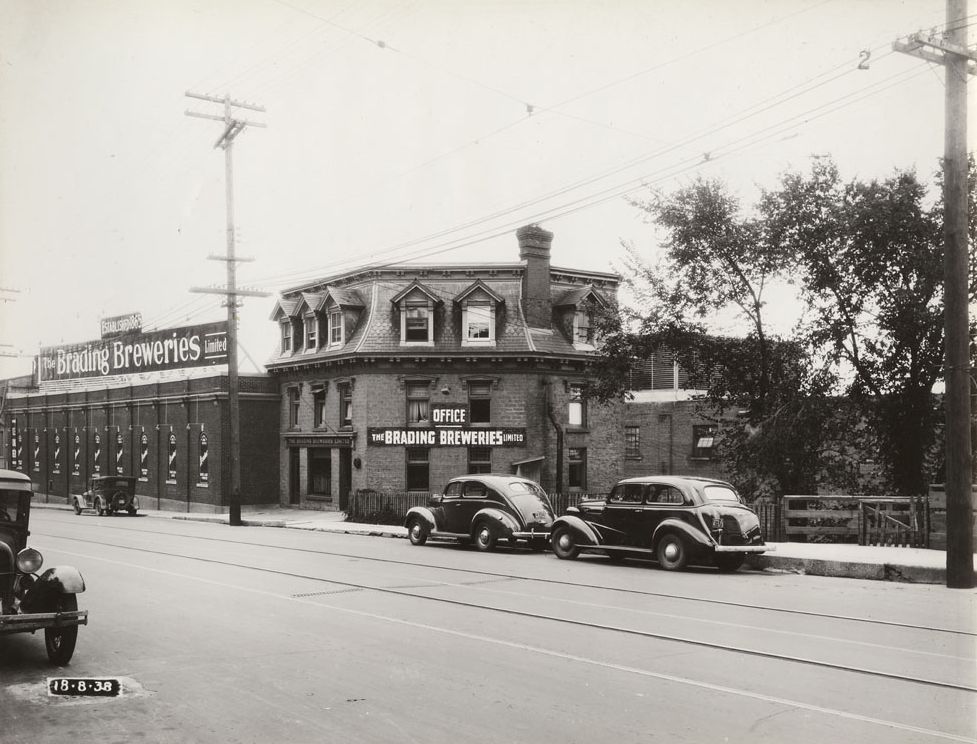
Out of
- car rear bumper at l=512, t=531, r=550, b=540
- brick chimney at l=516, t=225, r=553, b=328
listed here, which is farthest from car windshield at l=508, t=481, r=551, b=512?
brick chimney at l=516, t=225, r=553, b=328

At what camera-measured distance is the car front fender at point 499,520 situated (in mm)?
20172

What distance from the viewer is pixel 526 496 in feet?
68.5

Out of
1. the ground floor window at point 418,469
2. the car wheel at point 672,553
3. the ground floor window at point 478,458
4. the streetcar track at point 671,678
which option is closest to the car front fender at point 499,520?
the car wheel at point 672,553

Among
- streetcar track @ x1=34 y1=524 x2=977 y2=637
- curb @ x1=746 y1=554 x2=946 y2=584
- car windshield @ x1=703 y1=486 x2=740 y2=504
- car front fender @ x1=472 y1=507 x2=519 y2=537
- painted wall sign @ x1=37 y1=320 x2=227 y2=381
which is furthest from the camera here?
painted wall sign @ x1=37 y1=320 x2=227 y2=381

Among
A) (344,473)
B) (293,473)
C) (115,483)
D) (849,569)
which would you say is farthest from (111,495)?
(849,569)

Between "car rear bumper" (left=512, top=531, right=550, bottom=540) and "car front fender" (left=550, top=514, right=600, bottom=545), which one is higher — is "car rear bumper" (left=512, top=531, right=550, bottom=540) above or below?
below

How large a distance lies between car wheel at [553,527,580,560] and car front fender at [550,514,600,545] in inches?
4.0

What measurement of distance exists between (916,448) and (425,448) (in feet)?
59.2

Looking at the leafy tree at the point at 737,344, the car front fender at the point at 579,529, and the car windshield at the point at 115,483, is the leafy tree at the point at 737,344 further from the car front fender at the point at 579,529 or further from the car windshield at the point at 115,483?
the car windshield at the point at 115,483

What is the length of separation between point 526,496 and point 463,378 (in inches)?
546

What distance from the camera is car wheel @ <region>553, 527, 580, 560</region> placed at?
1852 centimetres

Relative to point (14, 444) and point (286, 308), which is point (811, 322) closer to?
point (286, 308)

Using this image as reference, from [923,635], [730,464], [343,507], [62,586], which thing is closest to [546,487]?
[343,507]

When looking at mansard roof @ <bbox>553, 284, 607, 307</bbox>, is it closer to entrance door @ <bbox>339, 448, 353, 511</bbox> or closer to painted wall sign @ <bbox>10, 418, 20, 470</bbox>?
entrance door @ <bbox>339, 448, 353, 511</bbox>
